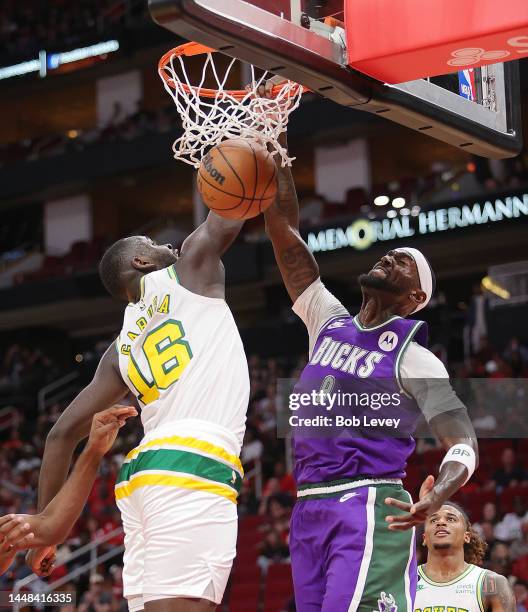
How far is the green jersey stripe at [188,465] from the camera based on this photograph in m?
4.07

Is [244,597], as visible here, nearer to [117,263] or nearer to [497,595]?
[497,595]

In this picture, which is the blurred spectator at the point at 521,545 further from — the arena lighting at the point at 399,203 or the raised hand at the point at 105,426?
the arena lighting at the point at 399,203

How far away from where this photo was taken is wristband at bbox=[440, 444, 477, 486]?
4.36 meters

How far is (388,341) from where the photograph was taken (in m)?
4.97

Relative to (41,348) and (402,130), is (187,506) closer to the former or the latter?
(402,130)

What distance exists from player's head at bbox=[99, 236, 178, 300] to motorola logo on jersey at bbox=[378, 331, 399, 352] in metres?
0.98

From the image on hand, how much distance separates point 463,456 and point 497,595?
1.77 meters

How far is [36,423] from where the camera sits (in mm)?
20906

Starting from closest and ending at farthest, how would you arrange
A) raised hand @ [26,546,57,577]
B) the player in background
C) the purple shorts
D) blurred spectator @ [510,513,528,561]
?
1. the player in background
2. raised hand @ [26,546,57,577]
3. the purple shorts
4. blurred spectator @ [510,513,528,561]

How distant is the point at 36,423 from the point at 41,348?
5.12m

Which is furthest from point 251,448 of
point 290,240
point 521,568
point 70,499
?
point 70,499

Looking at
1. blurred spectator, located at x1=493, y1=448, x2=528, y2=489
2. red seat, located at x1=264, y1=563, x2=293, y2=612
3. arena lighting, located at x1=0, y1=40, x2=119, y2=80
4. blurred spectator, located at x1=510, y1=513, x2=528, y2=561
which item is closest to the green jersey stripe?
blurred spectator, located at x1=510, y1=513, x2=528, y2=561

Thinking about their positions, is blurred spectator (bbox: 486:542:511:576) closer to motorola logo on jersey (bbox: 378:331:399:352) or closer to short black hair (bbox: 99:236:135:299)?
motorola logo on jersey (bbox: 378:331:399:352)

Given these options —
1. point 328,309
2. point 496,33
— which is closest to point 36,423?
point 328,309
